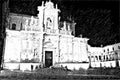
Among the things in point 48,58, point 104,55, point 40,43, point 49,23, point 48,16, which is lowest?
point 48,58

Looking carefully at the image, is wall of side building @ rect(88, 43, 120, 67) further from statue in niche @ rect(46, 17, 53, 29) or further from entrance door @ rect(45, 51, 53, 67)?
statue in niche @ rect(46, 17, 53, 29)

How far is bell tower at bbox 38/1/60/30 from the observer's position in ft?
93.4

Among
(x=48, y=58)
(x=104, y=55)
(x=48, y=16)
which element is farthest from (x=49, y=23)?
(x=104, y=55)

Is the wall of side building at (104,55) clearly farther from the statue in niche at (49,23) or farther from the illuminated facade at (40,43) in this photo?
the statue in niche at (49,23)

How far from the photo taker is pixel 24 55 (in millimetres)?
25625

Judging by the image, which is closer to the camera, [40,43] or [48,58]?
[40,43]

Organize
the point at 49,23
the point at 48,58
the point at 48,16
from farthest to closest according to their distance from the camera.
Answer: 1. the point at 48,16
2. the point at 49,23
3. the point at 48,58

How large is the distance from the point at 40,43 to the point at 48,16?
567 centimetres

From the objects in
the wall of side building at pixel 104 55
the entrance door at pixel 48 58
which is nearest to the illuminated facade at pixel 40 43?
the entrance door at pixel 48 58

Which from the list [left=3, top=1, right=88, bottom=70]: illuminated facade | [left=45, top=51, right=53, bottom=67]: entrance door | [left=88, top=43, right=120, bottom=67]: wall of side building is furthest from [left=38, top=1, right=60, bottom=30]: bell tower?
[left=88, top=43, right=120, bottom=67]: wall of side building

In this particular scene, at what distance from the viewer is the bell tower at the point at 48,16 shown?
28.5 m

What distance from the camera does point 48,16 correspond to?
95.8 ft

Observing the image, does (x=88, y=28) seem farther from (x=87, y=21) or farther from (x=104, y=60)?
(x=104, y=60)

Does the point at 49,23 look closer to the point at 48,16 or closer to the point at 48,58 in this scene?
the point at 48,16
